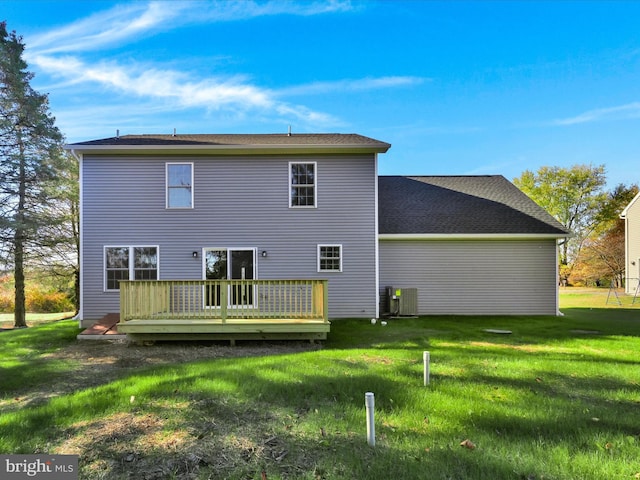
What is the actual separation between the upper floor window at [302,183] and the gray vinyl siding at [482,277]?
10.8 feet

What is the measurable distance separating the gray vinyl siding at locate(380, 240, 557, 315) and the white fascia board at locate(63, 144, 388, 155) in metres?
3.86

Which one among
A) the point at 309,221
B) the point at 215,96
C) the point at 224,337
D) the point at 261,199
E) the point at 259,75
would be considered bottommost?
the point at 224,337

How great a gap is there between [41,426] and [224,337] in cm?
448

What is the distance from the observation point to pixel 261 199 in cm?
1080

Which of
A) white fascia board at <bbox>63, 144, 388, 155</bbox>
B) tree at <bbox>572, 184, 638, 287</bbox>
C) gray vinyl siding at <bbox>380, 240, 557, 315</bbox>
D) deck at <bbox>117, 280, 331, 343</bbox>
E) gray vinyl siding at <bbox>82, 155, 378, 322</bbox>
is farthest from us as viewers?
tree at <bbox>572, 184, 638, 287</bbox>

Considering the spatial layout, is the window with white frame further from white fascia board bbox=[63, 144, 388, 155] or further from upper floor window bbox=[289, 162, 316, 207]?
upper floor window bbox=[289, 162, 316, 207]

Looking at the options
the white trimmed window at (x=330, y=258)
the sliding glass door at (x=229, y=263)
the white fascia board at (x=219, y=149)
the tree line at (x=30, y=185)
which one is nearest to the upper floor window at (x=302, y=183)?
the white fascia board at (x=219, y=149)

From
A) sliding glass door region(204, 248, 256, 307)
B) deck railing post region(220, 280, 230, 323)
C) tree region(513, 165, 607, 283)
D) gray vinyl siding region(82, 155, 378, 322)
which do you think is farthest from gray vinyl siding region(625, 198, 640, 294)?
deck railing post region(220, 280, 230, 323)

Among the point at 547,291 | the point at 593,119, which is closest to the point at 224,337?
the point at 547,291

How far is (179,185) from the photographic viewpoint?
1076 cm

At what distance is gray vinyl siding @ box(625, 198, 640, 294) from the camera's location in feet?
68.8

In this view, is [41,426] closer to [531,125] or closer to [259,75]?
[259,75]

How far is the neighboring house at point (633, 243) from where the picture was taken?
20969 millimetres

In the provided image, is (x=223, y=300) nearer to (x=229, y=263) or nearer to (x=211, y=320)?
(x=211, y=320)
